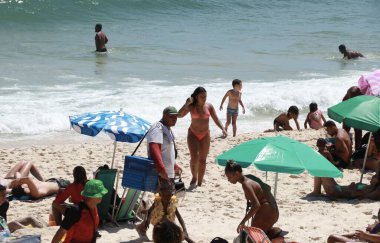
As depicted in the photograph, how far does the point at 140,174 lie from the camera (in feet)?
24.6

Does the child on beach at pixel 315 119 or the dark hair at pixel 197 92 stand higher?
the dark hair at pixel 197 92

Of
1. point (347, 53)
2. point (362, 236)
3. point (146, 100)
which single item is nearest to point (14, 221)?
point (362, 236)

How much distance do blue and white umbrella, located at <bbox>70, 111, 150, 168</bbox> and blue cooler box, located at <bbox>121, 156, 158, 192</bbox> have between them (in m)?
0.54

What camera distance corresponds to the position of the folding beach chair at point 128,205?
26.8ft

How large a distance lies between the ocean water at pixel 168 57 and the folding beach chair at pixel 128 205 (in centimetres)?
578

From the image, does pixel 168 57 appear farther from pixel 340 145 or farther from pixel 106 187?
pixel 106 187

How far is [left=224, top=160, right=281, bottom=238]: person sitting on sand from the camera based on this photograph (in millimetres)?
6777

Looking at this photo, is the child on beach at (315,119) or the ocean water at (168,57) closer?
the child on beach at (315,119)

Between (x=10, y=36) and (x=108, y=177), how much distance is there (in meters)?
18.8

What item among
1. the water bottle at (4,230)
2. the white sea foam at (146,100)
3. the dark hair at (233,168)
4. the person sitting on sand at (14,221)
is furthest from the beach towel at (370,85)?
the water bottle at (4,230)

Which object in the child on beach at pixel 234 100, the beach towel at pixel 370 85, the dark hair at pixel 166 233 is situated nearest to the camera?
the dark hair at pixel 166 233

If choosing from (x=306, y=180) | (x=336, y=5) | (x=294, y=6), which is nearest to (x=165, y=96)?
(x=306, y=180)

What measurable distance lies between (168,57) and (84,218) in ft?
58.5

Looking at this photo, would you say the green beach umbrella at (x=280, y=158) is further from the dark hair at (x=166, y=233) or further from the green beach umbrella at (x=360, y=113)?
the dark hair at (x=166, y=233)
